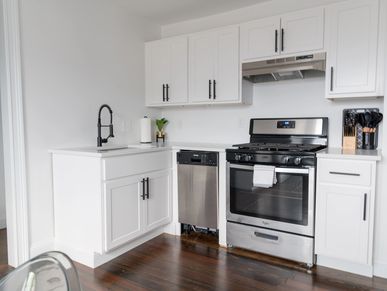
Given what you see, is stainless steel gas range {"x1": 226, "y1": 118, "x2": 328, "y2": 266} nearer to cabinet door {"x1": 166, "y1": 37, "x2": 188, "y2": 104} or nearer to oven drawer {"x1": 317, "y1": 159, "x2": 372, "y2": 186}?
oven drawer {"x1": 317, "y1": 159, "x2": 372, "y2": 186}

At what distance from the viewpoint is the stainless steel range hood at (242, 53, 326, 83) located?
8.36 feet

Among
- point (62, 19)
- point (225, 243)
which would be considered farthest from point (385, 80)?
point (62, 19)

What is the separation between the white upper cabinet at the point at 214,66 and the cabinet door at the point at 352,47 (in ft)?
2.88

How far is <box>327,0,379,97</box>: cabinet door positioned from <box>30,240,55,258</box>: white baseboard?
281 cm

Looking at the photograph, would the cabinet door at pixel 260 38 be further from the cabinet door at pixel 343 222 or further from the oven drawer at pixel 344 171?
the cabinet door at pixel 343 222

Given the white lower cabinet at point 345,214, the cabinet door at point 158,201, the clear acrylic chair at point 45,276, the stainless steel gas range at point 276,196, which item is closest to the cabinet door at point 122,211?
the cabinet door at point 158,201

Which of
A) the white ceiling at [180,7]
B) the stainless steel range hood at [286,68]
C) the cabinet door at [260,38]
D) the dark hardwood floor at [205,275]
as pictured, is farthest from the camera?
the white ceiling at [180,7]

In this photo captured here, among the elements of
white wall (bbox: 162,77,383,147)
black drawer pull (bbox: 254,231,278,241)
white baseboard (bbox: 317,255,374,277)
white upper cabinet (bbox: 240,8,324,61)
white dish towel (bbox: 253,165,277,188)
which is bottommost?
white baseboard (bbox: 317,255,374,277)

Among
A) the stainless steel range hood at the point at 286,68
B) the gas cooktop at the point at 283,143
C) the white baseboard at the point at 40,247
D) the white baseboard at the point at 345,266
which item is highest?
the stainless steel range hood at the point at 286,68

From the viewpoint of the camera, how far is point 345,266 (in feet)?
7.63

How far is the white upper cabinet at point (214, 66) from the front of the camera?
117 inches

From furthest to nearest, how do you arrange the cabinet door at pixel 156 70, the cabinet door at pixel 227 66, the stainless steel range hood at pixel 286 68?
the cabinet door at pixel 156 70 → the cabinet door at pixel 227 66 → the stainless steel range hood at pixel 286 68

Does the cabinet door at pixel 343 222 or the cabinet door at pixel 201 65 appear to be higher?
the cabinet door at pixel 201 65

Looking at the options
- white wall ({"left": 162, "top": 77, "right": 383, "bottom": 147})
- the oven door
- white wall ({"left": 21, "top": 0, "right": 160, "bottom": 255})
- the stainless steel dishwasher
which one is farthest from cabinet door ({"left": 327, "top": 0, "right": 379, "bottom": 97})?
white wall ({"left": 21, "top": 0, "right": 160, "bottom": 255})
